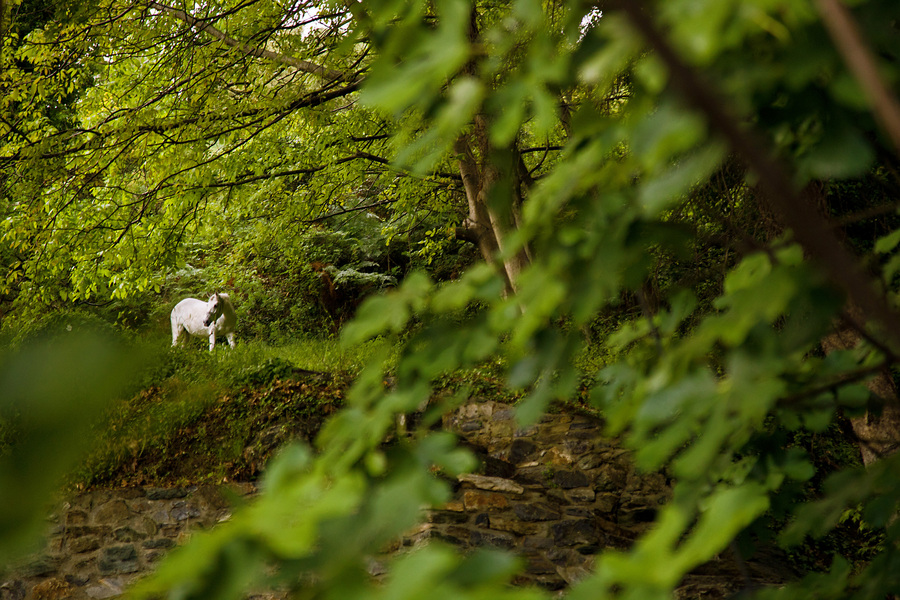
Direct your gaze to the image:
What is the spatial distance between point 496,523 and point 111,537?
2.99 m

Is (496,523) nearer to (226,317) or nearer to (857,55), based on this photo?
(226,317)

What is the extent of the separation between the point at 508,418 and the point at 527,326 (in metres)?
6.17

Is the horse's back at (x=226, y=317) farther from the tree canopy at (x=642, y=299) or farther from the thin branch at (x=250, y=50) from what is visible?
the tree canopy at (x=642, y=299)

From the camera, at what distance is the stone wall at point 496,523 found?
4910 millimetres

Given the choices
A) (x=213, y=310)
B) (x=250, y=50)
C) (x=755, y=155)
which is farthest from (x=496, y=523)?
(x=755, y=155)

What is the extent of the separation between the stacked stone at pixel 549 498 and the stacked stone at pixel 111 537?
182cm

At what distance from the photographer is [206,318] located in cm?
845

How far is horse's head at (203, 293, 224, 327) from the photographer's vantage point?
8.41m

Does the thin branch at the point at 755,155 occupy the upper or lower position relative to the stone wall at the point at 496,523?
upper

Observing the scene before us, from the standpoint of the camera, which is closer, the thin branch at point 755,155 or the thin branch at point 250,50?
the thin branch at point 755,155

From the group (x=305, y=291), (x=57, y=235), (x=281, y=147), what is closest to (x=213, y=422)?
(x=57, y=235)

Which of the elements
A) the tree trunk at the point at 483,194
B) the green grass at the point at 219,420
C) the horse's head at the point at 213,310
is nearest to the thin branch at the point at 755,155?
the tree trunk at the point at 483,194

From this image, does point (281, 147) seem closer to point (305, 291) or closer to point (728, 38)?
point (305, 291)

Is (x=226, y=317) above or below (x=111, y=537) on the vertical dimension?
above
